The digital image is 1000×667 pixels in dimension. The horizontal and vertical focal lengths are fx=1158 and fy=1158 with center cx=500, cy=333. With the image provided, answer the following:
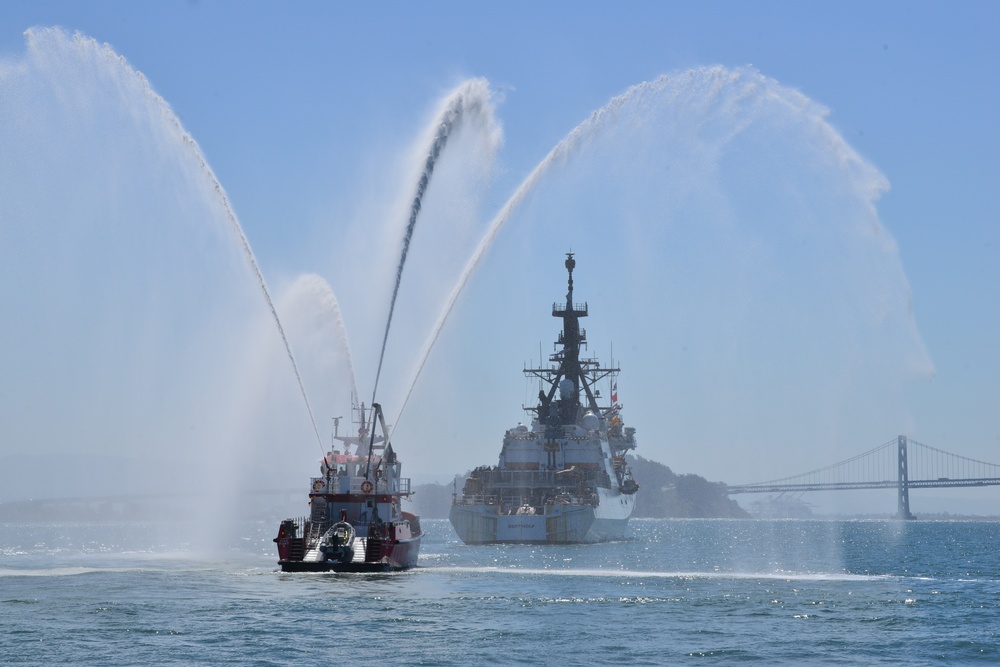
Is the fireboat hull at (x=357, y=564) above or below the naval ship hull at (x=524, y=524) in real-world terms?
below

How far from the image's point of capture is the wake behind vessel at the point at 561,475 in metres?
105

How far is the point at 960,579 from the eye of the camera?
220ft

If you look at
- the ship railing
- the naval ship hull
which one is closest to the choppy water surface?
the naval ship hull

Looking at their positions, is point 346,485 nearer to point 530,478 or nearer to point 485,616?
point 485,616

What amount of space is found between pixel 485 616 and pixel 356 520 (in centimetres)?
1857

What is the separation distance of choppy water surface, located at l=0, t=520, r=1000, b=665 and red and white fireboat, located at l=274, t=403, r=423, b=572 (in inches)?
39.4

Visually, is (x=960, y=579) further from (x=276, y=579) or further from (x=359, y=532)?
(x=276, y=579)

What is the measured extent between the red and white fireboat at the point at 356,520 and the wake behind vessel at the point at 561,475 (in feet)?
125

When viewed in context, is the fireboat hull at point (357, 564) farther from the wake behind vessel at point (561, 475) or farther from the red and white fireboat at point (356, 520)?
the wake behind vessel at point (561, 475)

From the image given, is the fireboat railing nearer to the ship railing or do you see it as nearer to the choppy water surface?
the choppy water surface

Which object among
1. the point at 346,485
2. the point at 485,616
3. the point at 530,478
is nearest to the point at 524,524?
the point at 530,478

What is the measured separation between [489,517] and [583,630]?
63.5 metres

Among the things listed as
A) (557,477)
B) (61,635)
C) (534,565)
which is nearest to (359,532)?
(534,565)

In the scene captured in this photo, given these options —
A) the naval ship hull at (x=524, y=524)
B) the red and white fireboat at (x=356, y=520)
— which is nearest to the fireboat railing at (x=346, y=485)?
the red and white fireboat at (x=356, y=520)
